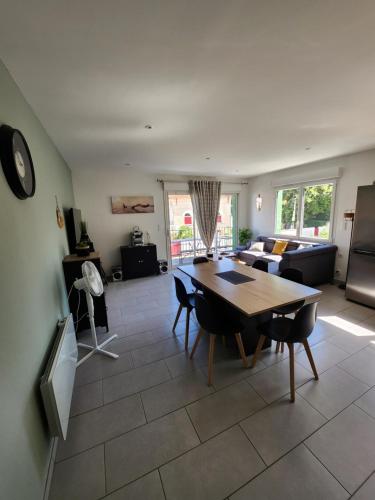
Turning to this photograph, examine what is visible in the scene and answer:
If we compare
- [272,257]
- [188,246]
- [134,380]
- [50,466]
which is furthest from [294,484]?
[188,246]

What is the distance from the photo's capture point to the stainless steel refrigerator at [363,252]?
9.99 ft

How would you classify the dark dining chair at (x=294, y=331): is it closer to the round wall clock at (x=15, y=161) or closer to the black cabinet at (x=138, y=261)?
the round wall clock at (x=15, y=161)

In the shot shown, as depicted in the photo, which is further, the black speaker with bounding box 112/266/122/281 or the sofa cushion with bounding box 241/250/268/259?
the sofa cushion with bounding box 241/250/268/259

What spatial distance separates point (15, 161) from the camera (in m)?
1.24

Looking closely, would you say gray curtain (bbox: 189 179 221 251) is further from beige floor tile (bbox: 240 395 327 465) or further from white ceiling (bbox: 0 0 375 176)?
beige floor tile (bbox: 240 395 327 465)

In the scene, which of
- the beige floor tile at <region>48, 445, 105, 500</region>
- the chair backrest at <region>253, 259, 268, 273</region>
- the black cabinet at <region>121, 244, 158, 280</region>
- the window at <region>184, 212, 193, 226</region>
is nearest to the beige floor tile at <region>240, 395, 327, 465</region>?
the beige floor tile at <region>48, 445, 105, 500</region>

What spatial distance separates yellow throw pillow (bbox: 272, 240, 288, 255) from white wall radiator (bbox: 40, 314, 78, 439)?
185 inches

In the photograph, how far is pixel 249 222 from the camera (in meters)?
6.54

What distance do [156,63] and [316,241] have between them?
4620 millimetres

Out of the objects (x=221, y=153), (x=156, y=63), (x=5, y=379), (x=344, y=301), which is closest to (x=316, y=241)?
(x=344, y=301)

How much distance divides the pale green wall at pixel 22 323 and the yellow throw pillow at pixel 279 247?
4701 mm

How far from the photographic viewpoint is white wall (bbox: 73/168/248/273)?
15.2ft

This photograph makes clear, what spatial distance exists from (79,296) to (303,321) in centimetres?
246

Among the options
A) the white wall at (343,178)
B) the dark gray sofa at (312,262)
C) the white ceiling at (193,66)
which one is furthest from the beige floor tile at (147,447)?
the white wall at (343,178)
